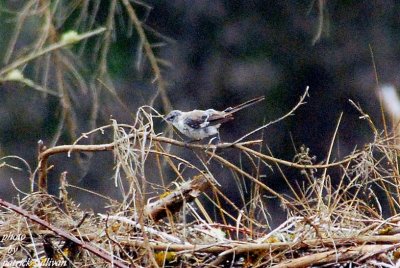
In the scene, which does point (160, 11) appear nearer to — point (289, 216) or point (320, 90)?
point (320, 90)

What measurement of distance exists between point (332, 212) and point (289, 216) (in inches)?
12.2

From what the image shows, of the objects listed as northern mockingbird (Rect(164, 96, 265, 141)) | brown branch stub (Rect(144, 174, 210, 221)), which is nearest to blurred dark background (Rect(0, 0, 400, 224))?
northern mockingbird (Rect(164, 96, 265, 141))

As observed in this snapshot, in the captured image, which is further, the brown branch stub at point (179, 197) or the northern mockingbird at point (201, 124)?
the northern mockingbird at point (201, 124)

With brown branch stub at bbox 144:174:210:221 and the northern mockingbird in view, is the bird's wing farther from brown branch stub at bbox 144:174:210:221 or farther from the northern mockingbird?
brown branch stub at bbox 144:174:210:221

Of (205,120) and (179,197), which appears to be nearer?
(179,197)

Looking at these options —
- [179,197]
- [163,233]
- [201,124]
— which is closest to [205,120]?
[201,124]

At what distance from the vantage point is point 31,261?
4645 millimetres

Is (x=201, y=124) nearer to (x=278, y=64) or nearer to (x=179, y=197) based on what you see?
(x=179, y=197)

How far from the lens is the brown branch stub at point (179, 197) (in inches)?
185

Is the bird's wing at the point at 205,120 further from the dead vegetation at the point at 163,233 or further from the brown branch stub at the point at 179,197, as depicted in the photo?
the brown branch stub at the point at 179,197

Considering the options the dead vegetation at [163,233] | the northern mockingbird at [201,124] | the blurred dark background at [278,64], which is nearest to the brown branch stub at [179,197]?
the dead vegetation at [163,233]

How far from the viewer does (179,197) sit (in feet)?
15.4

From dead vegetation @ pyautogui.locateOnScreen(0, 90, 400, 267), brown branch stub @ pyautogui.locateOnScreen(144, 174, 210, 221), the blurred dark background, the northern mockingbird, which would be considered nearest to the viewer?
dead vegetation @ pyautogui.locateOnScreen(0, 90, 400, 267)

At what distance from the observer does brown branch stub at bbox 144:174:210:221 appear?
4.69 metres
